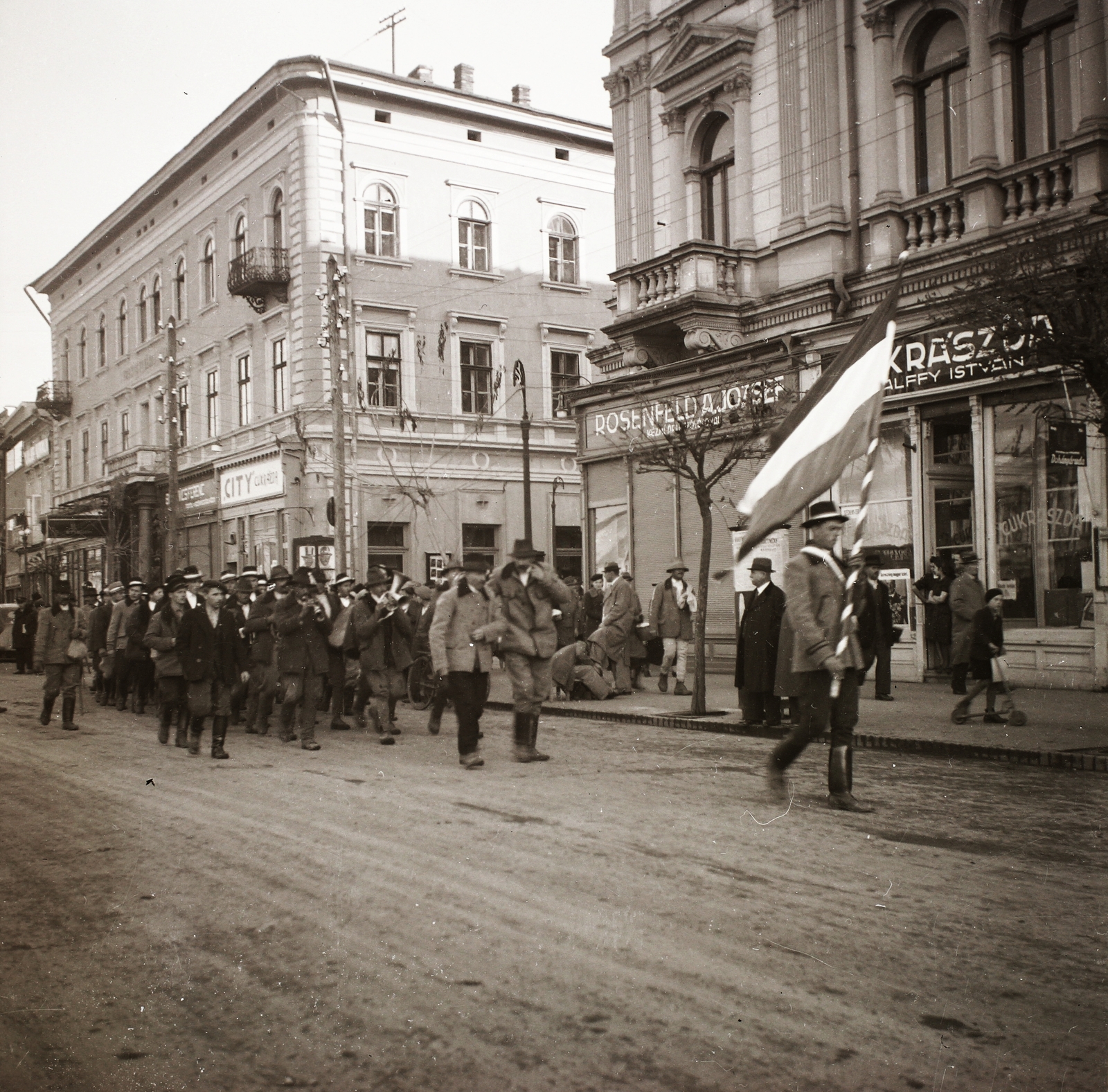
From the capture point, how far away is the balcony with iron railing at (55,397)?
5209 cm

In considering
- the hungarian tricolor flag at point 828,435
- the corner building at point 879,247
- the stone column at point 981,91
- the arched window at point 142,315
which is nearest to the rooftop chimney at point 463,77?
the arched window at point 142,315

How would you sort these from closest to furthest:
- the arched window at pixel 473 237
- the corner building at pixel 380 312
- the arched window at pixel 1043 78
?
the arched window at pixel 1043 78, the corner building at pixel 380 312, the arched window at pixel 473 237

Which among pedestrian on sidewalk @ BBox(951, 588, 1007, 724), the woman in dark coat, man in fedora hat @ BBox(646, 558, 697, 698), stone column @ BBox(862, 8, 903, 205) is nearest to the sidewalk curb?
pedestrian on sidewalk @ BBox(951, 588, 1007, 724)

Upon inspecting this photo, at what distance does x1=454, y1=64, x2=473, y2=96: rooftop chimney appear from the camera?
4041 centimetres

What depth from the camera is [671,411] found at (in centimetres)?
1677

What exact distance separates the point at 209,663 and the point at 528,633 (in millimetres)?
3244

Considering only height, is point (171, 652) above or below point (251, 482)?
below

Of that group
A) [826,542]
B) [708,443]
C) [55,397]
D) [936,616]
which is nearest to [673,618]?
[708,443]

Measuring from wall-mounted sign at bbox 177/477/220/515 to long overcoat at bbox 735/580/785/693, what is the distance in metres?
28.3

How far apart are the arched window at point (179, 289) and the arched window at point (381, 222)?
9.79 m

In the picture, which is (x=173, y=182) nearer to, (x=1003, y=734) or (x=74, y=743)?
(x=74, y=743)

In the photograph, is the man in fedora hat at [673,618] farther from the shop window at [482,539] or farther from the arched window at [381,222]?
the arched window at [381,222]

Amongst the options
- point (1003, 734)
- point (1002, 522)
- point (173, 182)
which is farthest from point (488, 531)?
point (1003, 734)

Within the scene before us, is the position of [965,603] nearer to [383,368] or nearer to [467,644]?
[467,644]
